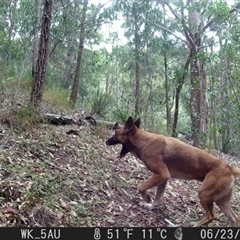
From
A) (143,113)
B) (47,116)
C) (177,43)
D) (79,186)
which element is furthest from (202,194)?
(177,43)

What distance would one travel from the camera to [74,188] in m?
5.38

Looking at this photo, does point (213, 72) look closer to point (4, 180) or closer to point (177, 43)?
point (177, 43)

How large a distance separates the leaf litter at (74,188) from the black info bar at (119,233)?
22 centimetres

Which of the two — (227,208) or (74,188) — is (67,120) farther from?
(227,208)

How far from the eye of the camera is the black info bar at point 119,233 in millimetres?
3805

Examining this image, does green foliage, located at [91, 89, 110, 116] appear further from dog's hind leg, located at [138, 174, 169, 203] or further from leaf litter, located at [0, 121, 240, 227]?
dog's hind leg, located at [138, 174, 169, 203]

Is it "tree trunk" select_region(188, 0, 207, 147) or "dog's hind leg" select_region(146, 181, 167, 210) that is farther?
"tree trunk" select_region(188, 0, 207, 147)

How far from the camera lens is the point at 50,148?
673cm

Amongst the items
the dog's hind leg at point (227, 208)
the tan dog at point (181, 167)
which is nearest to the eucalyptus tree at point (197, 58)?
the tan dog at point (181, 167)

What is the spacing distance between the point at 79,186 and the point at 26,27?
8.47 metres

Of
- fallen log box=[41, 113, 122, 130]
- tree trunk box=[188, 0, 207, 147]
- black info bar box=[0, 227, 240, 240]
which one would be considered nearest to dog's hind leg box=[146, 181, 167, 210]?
black info bar box=[0, 227, 240, 240]

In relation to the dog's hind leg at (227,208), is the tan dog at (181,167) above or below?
above

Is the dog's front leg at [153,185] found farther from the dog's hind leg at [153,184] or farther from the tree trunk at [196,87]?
the tree trunk at [196,87]

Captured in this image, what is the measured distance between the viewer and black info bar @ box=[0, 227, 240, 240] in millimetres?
3805
